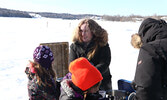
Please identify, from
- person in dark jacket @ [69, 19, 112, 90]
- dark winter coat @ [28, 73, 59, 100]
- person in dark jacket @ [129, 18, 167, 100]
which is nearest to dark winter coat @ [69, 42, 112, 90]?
person in dark jacket @ [69, 19, 112, 90]

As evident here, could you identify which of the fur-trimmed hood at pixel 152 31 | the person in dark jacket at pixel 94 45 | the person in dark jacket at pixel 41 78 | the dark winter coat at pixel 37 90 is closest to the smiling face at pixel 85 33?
the person in dark jacket at pixel 94 45

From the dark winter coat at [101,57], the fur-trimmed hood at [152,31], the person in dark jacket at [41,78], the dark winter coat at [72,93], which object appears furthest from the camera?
the dark winter coat at [101,57]

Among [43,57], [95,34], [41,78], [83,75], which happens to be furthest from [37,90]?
[95,34]

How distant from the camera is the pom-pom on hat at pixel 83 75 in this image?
61.9 inches

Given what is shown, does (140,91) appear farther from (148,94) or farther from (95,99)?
(95,99)

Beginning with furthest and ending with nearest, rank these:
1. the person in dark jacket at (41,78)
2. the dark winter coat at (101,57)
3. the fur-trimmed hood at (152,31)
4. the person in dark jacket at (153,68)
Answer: the dark winter coat at (101,57)
the person in dark jacket at (41,78)
the fur-trimmed hood at (152,31)
the person in dark jacket at (153,68)

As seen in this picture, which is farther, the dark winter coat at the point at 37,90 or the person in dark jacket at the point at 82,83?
the dark winter coat at the point at 37,90

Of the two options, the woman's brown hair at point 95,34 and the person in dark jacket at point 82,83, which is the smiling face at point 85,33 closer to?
the woman's brown hair at point 95,34

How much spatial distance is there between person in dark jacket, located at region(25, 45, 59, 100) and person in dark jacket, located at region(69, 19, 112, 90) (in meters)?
0.70

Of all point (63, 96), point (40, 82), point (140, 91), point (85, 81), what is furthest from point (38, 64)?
point (140, 91)

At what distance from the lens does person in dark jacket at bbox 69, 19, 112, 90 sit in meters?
2.64

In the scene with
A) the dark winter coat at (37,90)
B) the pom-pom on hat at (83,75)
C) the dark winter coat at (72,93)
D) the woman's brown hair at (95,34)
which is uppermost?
the woman's brown hair at (95,34)

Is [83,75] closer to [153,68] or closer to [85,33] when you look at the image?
[153,68]

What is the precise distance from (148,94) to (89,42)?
1422mm
